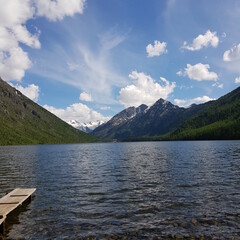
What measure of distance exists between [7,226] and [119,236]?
11.0 metres

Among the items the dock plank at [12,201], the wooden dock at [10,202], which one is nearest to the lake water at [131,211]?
the wooden dock at [10,202]

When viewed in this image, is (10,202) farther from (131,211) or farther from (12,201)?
(131,211)

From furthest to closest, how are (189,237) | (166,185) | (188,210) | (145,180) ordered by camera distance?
1. (145,180)
2. (166,185)
3. (188,210)
4. (189,237)

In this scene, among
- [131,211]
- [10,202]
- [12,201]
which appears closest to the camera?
[10,202]

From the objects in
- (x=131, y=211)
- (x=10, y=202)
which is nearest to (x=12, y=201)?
(x=10, y=202)

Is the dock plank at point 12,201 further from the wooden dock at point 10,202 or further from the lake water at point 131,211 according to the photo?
the lake water at point 131,211

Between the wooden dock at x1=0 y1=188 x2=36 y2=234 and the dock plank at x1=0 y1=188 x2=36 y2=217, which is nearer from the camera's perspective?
the wooden dock at x1=0 y1=188 x2=36 y2=234

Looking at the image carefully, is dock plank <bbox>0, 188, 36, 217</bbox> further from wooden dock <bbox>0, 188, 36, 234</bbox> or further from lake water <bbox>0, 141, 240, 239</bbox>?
lake water <bbox>0, 141, 240, 239</bbox>

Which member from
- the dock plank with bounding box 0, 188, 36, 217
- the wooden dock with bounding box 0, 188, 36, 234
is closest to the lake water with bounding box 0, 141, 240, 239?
the wooden dock with bounding box 0, 188, 36, 234

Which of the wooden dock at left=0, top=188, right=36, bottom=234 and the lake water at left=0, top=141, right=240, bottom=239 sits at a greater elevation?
the wooden dock at left=0, top=188, right=36, bottom=234

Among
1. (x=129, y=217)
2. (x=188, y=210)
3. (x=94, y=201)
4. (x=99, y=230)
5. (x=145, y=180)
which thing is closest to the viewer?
(x=99, y=230)

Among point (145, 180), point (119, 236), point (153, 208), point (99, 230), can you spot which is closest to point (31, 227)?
point (99, 230)

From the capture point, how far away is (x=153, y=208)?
98.0 feet

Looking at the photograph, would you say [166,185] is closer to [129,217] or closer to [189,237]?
[129,217]
